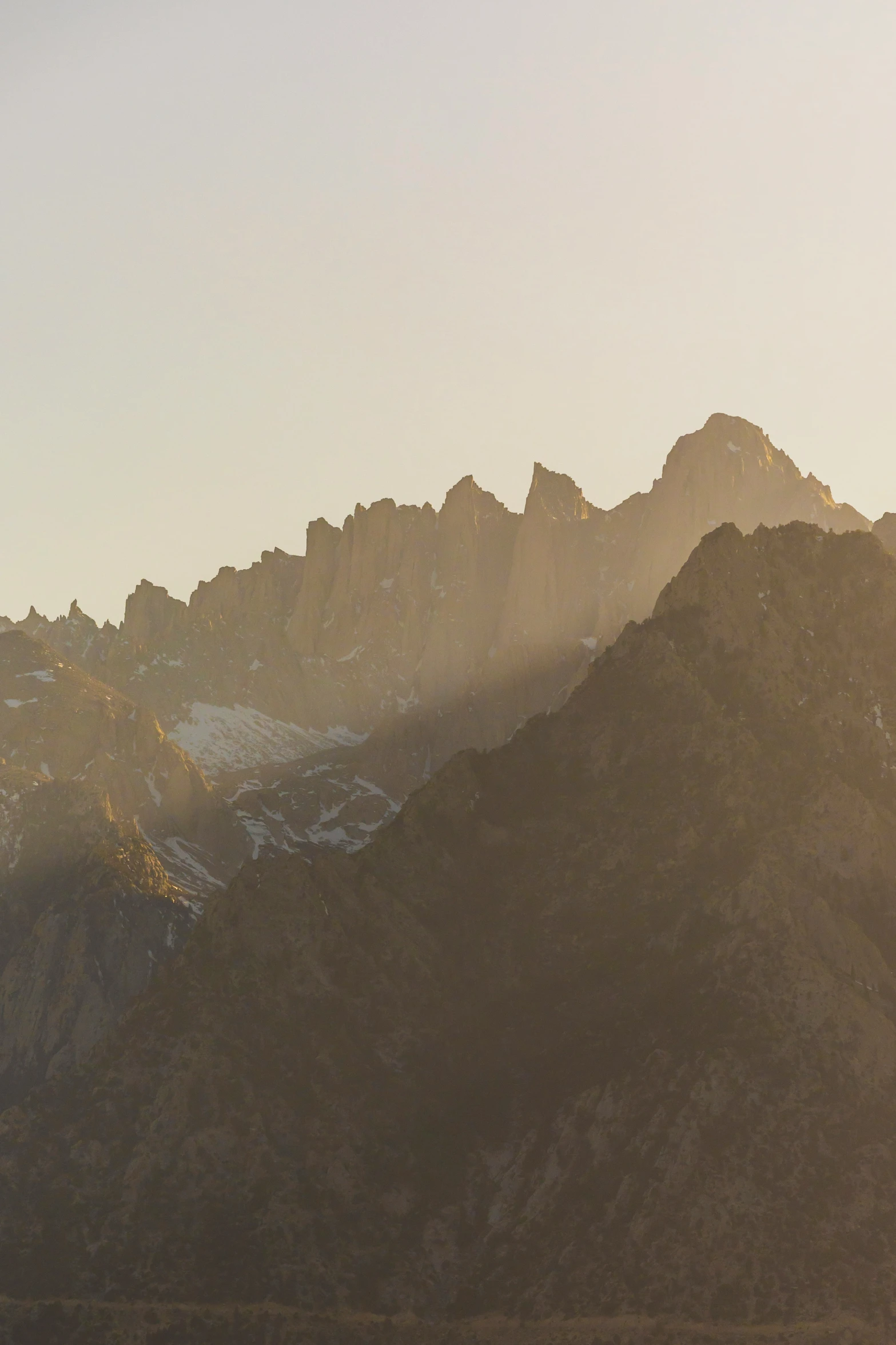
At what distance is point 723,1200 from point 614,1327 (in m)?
15.2

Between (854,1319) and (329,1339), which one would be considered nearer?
(854,1319)

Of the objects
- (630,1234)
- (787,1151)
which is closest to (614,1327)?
(630,1234)

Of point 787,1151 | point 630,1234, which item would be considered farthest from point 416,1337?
point 787,1151

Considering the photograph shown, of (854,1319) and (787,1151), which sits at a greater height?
(787,1151)

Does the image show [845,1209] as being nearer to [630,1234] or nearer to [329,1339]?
[630,1234]

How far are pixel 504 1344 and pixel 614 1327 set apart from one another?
10.4 metres

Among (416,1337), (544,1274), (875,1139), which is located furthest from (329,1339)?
(875,1139)

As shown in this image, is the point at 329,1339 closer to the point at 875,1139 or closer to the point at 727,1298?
the point at 727,1298

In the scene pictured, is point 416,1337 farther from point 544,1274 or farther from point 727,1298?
point 727,1298

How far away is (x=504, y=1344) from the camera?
195000 millimetres

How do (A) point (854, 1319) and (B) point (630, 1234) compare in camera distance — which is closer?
(A) point (854, 1319)

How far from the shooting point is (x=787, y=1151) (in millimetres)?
199625

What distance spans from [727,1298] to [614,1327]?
10.2 metres

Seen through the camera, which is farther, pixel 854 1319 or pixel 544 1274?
pixel 544 1274
